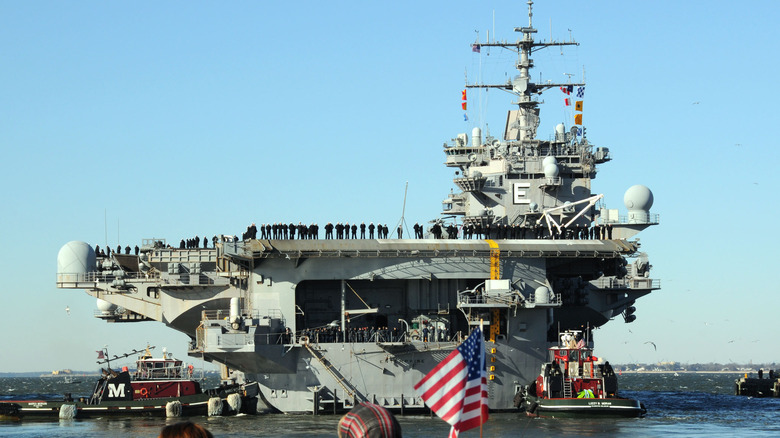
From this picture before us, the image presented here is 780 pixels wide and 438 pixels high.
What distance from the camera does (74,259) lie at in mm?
42781

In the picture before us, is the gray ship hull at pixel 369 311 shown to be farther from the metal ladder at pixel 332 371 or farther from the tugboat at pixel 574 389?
the tugboat at pixel 574 389

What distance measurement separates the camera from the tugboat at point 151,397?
127ft

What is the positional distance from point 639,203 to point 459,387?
33126 mm

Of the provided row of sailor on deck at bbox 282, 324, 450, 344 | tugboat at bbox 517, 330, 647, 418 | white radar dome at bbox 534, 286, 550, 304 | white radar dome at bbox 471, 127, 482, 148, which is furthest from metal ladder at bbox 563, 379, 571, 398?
white radar dome at bbox 471, 127, 482, 148

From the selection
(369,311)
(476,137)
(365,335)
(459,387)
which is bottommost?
(459,387)

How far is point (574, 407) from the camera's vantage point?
35844 mm

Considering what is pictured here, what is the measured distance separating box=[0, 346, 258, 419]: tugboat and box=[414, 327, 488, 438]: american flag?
2628 cm

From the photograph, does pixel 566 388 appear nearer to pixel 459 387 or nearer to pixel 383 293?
pixel 383 293

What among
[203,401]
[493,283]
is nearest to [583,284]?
[493,283]

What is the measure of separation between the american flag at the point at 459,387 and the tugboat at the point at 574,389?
2356 cm

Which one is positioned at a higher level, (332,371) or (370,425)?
(370,425)

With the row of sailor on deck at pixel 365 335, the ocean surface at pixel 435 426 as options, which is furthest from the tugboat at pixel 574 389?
the row of sailor on deck at pixel 365 335

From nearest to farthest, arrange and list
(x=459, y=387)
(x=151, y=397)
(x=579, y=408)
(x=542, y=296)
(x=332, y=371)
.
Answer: (x=459, y=387)
(x=579, y=408)
(x=332, y=371)
(x=542, y=296)
(x=151, y=397)

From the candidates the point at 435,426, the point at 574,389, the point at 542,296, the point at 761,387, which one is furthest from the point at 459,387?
the point at 761,387
